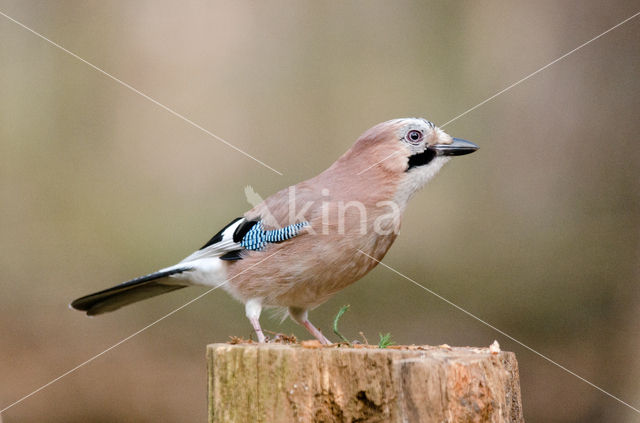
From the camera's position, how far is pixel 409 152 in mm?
4176

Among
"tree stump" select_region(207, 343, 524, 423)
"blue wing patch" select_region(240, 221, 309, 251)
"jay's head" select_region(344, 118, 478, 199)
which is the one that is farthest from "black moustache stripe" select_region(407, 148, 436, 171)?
"tree stump" select_region(207, 343, 524, 423)

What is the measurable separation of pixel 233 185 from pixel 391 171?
172 inches

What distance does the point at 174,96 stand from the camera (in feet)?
27.7

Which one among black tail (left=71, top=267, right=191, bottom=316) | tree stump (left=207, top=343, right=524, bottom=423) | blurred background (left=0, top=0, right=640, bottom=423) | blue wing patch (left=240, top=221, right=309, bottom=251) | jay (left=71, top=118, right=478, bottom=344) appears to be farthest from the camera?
blurred background (left=0, top=0, right=640, bottom=423)

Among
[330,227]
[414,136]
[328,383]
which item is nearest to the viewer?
[328,383]

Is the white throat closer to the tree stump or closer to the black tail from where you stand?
the tree stump

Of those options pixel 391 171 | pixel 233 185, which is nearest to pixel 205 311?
pixel 233 185

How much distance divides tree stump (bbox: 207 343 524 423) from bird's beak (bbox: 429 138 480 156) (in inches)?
53.0

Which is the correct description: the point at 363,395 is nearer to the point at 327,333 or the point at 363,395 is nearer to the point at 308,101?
the point at 327,333

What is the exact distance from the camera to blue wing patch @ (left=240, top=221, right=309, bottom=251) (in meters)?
4.13

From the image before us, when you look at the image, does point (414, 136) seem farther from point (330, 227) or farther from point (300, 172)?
point (300, 172)

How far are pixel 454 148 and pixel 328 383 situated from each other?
169 cm

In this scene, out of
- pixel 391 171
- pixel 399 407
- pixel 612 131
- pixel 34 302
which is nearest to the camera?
pixel 399 407

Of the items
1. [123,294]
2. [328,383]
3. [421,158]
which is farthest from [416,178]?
[123,294]
